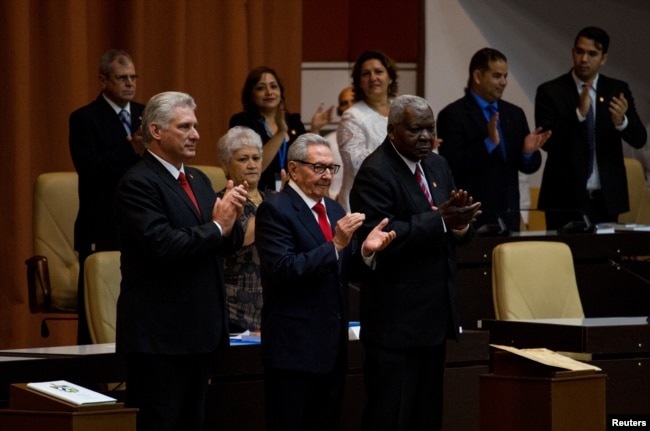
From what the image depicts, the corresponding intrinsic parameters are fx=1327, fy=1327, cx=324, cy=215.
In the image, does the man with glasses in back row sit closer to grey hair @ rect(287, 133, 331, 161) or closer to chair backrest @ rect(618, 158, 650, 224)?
grey hair @ rect(287, 133, 331, 161)

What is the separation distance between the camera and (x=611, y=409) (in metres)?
5.29

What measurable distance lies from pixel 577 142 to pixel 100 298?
2857 millimetres

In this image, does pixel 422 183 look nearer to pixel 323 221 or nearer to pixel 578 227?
pixel 323 221

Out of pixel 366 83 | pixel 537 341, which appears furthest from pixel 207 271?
pixel 366 83

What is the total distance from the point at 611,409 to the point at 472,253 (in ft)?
3.90

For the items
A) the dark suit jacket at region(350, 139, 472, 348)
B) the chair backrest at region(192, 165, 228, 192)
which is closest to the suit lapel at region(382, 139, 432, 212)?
the dark suit jacket at region(350, 139, 472, 348)

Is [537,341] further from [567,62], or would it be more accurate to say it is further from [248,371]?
[567,62]

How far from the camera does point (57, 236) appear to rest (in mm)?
6336

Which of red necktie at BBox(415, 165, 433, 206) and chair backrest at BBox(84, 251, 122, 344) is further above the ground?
red necktie at BBox(415, 165, 433, 206)

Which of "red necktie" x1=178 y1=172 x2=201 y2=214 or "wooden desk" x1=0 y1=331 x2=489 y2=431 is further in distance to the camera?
"wooden desk" x1=0 y1=331 x2=489 y2=431

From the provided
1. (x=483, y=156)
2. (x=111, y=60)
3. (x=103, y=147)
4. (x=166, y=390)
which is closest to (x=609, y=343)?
(x=483, y=156)

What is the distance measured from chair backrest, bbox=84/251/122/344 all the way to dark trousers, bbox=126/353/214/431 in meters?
0.92

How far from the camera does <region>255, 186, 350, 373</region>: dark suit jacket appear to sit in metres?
4.29

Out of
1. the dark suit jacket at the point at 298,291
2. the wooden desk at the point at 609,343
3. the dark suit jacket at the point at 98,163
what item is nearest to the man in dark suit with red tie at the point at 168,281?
the dark suit jacket at the point at 298,291
